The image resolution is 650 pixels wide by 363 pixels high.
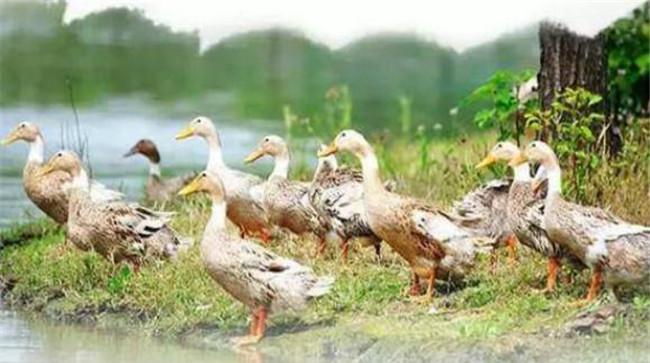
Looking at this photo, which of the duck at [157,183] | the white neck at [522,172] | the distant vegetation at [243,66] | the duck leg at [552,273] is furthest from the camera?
the distant vegetation at [243,66]

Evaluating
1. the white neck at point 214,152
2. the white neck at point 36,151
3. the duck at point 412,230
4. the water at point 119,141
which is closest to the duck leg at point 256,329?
the duck at point 412,230

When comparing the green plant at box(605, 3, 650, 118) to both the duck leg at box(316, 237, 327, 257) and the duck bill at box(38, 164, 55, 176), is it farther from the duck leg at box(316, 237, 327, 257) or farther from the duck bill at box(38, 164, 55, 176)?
the duck bill at box(38, 164, 55, 176)

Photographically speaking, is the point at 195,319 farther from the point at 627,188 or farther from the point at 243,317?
the point at 627,188

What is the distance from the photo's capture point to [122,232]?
13.0 m

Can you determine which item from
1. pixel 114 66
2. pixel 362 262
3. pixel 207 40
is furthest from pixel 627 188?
pixel 114 66

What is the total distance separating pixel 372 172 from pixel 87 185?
7.20ft

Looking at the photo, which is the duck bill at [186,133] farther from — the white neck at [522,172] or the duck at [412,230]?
the white neck at [522,172]

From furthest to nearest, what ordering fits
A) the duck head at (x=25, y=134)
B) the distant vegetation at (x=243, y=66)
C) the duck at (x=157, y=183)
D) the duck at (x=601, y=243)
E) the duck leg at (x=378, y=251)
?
the distant vegetation at (x=243, y=66), the duck at (x=157, y=183), the duck head at (x=25, y=134), the duck leg at (x=378, y=251), the duck at (x=601, y=243)

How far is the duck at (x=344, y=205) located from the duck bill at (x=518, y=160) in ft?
3.05

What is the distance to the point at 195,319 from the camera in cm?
1213

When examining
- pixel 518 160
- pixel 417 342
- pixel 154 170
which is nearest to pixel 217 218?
pixel 417 342

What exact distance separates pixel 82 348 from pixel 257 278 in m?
1.12

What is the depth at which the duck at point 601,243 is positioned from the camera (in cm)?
1146

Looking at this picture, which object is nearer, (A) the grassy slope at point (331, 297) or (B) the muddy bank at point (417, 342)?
(B) the muddy bank at point (417, 342)
